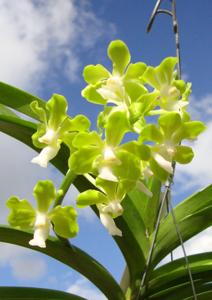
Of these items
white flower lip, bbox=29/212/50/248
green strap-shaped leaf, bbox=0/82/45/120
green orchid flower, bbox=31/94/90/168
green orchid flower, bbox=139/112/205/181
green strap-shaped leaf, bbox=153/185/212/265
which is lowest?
white flower lip, bbox=29/212/50/248

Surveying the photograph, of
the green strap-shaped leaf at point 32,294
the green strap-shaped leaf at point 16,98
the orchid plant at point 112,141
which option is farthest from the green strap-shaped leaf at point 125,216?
the orchid plant at point 112,141

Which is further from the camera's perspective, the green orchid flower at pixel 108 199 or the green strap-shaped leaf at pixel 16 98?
the green strap-shaped leaf at pixel 16 98

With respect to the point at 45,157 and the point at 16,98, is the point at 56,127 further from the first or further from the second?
the point at 16,98

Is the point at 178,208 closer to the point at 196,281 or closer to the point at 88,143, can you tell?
the point at 196,281

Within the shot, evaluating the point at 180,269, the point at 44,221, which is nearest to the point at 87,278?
the point at 180,269

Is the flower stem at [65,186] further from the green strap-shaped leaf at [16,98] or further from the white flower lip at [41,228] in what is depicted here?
the green strap-shaped leaf at [16,98]

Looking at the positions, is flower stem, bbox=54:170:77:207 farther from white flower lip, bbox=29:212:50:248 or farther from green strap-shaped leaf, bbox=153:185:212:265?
green strap-shaped leaf, bbox=153:185:212:265

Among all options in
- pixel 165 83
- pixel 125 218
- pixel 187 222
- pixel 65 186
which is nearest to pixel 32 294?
pixel 125 218

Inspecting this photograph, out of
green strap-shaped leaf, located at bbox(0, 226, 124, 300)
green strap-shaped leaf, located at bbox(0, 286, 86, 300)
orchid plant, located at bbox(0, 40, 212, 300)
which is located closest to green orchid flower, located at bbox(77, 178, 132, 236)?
orchid plant, located at bbox(0, 40, 212, 300)
